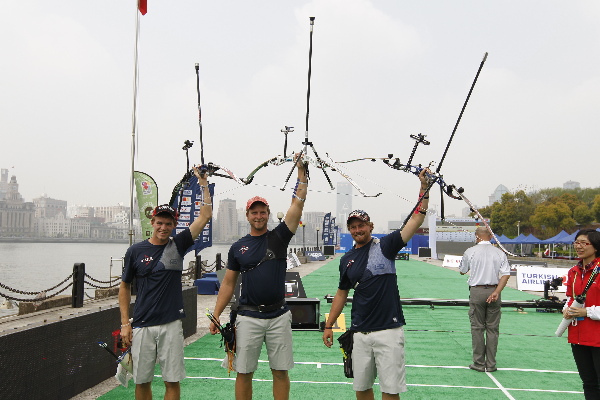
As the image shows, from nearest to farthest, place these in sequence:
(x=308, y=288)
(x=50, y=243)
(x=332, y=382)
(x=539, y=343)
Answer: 1. (x=332, y=382)
2. (x=539, y=343)
3. (x=308, y=288)
4. (x=50, y=243)

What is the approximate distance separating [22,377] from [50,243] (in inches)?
8262

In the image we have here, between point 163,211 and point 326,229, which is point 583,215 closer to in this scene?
Answer: point 326,229

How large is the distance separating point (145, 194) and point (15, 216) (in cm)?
19122

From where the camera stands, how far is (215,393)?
5.42 metres

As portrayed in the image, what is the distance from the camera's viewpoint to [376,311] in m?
3.89

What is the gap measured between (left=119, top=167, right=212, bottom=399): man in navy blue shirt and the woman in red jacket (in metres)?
3.27

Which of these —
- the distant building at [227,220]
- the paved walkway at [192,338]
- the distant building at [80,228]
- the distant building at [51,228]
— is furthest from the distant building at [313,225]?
the distant building at [51,228]

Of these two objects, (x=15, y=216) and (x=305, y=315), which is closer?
(x=305, y=315)

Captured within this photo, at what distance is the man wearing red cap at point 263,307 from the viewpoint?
13.4ft

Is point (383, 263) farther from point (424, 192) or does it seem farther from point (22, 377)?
point (22, 377)

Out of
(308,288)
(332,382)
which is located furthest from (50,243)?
(332,382)

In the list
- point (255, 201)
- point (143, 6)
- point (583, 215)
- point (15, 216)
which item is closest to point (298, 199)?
point (255, 201)

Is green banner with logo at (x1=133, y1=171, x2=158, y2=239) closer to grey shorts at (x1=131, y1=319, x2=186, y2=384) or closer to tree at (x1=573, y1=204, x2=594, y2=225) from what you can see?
grey shorts at (x1=131, y1=319, x2=186, y2=384)

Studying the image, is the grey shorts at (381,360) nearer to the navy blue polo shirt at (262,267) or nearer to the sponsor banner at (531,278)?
the navy blue polo shirt at (262,267)
